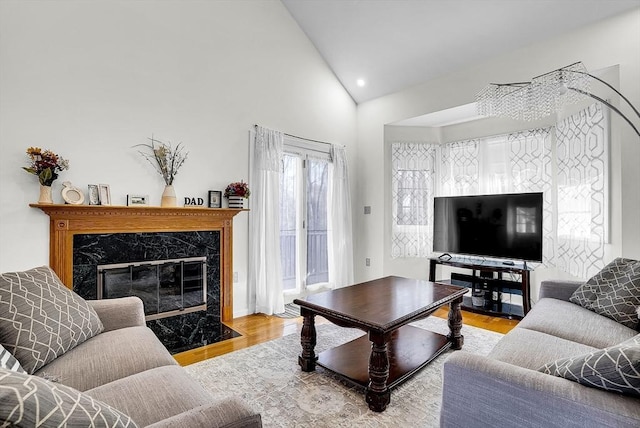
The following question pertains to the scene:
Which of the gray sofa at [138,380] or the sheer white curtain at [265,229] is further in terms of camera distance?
the sheer white curtain at [265,229]

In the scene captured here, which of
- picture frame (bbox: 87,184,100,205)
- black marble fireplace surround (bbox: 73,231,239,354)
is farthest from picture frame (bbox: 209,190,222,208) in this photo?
picture frame (bbox: 87,184,100,205)

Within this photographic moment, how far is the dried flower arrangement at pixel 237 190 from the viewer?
363 centimetres

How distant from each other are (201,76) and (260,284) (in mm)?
2390

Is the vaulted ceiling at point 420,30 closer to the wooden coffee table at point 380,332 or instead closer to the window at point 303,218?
the window at point 303,218

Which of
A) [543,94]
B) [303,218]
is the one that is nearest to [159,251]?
[303,218]

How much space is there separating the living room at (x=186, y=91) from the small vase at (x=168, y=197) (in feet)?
0.35

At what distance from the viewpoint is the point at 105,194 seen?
9.58 ft

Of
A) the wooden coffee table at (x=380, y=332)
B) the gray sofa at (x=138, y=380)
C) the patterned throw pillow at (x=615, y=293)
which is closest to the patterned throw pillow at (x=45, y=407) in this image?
the gray sofa at (x=138, y=380)

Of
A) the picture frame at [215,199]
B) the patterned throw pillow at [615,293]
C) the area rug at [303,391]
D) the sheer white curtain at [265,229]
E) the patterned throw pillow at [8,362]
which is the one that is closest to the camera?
the patterned throw pillow at [8,362]

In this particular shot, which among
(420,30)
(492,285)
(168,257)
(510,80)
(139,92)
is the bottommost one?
(492,285)

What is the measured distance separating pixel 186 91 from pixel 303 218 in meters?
2.05

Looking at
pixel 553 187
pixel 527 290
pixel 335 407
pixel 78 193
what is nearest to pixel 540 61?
pixel 553 187

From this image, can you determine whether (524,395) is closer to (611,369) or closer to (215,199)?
(611,369)

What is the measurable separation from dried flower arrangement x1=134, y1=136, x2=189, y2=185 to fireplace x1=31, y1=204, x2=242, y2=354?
38 cm
